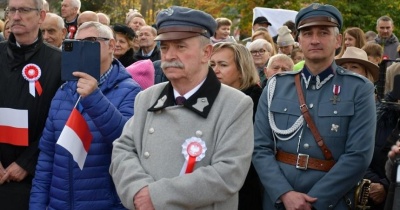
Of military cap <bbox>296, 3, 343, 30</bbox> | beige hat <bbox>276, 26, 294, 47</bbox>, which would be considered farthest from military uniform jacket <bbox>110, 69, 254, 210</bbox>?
beige hat <bbox>276, 26, 294, 47</bbox>

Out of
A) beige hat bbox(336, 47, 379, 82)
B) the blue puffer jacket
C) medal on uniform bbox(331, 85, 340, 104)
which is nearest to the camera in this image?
the blue puffer jacket

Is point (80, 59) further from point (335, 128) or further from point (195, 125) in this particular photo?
point (335, 128)

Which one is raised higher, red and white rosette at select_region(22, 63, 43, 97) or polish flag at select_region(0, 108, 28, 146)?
red and white rosette at select_region(22, 63, 43, 97)

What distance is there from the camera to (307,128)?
5.07m

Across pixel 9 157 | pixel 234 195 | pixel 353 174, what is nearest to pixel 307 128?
pixel 353 174

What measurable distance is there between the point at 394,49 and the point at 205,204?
10786 mm

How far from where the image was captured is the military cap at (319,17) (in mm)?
5160

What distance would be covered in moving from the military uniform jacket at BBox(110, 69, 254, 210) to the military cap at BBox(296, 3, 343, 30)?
3.89ft

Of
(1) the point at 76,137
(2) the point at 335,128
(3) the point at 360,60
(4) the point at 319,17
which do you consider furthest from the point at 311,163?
(3) the point at 360,60

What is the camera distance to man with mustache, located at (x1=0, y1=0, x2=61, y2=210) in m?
5.63

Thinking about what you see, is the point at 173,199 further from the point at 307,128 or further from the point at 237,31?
the point at 237,31

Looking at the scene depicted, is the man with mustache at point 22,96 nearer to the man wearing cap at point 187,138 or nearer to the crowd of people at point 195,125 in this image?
the crowd of people at point 195,125

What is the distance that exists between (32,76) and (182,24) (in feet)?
6.51

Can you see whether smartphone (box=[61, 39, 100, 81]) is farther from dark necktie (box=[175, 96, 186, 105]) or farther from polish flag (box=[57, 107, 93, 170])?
dark necktie (box=[175, 96, 186, 105])
